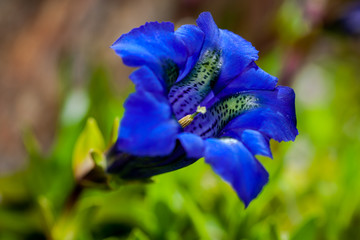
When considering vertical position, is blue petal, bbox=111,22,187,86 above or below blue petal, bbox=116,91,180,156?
above

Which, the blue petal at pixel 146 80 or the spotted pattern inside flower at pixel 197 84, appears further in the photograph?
the spotted pattern inside flower at pixel 197 84

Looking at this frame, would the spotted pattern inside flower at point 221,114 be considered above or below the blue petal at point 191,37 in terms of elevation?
below

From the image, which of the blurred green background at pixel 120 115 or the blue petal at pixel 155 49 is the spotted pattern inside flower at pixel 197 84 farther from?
the blurred green background at pixel 120 115

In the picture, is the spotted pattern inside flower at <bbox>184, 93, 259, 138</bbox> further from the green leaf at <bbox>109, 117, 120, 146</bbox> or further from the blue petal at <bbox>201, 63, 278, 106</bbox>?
the green leaf at <bbox>109, 117, 120, 146</bbox>

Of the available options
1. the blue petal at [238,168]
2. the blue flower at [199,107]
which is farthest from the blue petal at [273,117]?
the blue petal at [238,168]

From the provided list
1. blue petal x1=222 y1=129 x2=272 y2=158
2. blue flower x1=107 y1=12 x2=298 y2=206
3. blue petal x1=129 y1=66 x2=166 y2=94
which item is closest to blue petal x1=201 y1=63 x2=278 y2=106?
blue flower x1=107 y1=12 x2=298 y2=206

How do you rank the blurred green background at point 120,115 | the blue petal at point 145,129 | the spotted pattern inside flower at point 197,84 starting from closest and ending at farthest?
1. the blue petal at point 145,129
2. the spotted pattern inside flower at point 197,84
3. the blurred green background at point 120,115

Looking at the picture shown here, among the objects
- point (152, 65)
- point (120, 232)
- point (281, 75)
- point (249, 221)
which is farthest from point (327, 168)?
point (152, 65)
